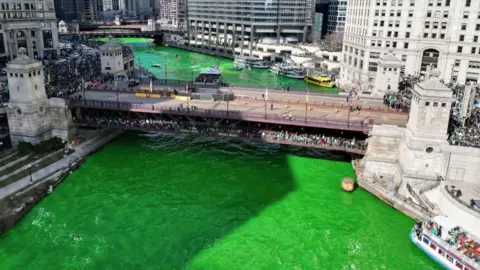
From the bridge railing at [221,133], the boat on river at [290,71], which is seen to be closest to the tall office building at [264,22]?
the boat on river at [290,71]

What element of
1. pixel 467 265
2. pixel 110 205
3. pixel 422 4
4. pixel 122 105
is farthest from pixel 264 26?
pixel 467 265

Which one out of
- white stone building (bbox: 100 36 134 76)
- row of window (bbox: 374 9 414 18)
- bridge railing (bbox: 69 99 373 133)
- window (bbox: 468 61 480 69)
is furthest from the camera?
row of window (bbox: 374 9 414 18)

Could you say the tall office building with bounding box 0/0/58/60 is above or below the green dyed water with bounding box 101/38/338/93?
above

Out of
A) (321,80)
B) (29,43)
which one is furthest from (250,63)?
(29,43)

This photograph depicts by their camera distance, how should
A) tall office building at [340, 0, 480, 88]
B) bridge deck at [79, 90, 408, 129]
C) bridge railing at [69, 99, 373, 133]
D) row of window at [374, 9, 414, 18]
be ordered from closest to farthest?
bridge railing at [69, 99, 373, 133] < bridge deck at [79, 90, 408, 129] < tall office building at [340, 0, 480, 88] < row of window at [374, 9, 414, 18]

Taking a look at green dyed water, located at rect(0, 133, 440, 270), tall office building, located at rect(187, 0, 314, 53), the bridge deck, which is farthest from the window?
tall office building, located at rect(187, 0, 314, 53)

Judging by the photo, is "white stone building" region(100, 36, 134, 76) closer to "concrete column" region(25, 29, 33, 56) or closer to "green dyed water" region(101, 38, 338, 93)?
"green dyed water" region(101, 38, 338, 93)

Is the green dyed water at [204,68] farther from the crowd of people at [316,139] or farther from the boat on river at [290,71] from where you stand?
the crowd of people at [316,139]

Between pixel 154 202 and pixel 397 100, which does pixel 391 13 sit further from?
pixel 154 202
